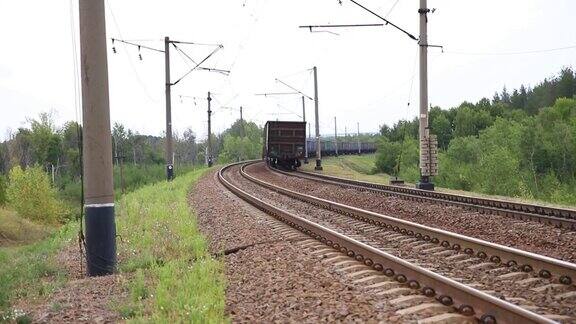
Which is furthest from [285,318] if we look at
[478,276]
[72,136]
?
[72,136]

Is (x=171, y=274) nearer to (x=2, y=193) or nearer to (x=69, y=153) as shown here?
(x=2, y=193)

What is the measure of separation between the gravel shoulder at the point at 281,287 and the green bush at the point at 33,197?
43.8 metres

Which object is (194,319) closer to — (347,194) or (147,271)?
(147,271)

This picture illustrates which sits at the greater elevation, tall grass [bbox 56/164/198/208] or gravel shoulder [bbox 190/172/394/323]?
gravel shoulder [bbox 190/172/394/323]

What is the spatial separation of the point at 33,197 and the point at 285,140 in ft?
81.1

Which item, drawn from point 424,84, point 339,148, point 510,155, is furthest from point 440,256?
point 339,148

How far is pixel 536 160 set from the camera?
57844 millimetres

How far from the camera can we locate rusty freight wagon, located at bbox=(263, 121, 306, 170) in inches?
1538

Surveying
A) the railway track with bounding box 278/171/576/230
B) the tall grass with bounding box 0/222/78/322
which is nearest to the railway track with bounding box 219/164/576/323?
the railway track with bounding box 278/171/576/230

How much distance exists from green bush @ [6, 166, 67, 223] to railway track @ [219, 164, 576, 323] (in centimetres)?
4364

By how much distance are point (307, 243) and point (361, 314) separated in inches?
169

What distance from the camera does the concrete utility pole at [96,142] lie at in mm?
8578

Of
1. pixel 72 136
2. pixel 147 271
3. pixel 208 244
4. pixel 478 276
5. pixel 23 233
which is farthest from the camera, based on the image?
pixel 72 136

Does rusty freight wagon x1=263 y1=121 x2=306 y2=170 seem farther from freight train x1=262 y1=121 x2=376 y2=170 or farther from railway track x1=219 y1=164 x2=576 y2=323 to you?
railway track x1=219 y1=164 x2=576 y2=323
